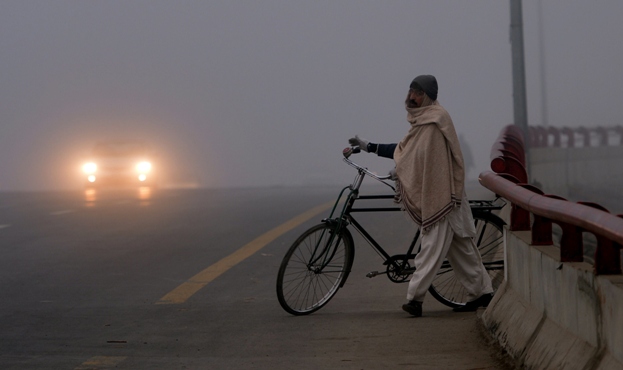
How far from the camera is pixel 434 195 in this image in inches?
315

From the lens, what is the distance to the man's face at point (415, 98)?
26.5 feet

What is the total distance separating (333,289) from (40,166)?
48820 mm

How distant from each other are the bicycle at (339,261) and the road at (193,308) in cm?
14

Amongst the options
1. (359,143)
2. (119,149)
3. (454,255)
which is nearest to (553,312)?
(454,255)

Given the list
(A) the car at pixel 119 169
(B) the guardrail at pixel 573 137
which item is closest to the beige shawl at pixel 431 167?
(B) the guardrail at pixel 573 137

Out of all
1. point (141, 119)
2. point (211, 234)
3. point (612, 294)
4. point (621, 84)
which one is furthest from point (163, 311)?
point (141, 119)

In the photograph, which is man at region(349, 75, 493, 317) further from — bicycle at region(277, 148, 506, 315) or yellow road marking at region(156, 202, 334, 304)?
yellow road marking at region(156, 202, 334, 304)

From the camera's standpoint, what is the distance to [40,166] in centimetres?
5572

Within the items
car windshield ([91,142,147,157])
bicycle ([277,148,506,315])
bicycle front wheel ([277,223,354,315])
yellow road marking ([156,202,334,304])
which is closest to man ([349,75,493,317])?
bicycle ([277,148,506,315])

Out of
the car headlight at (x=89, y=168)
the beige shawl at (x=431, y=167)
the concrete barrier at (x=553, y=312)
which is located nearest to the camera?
the concrete barrier at (x=553, y=312)

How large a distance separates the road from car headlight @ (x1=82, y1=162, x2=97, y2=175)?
12.3m

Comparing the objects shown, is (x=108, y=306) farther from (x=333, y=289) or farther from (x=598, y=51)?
(x=598, y=51)

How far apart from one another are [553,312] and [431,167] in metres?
2.33

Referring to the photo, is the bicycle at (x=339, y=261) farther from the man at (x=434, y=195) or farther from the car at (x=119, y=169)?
the car at (x=119, y=169)
